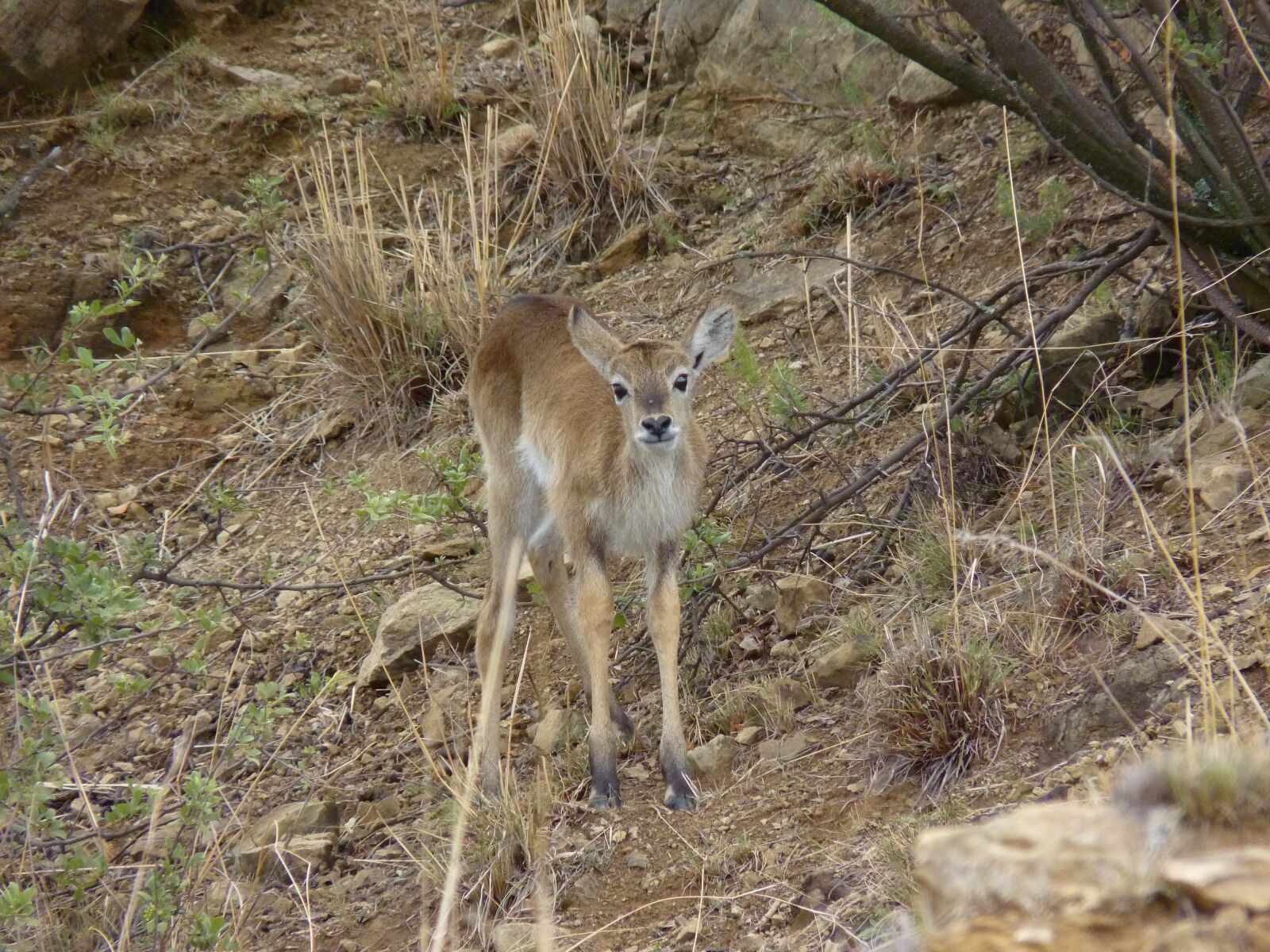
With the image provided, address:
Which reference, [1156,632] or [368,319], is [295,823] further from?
[368,319]

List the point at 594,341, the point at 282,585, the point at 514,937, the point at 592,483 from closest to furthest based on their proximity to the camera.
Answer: the point at 514,937 → the point at 592,483 → the point at 594,341 → the point at 282,585

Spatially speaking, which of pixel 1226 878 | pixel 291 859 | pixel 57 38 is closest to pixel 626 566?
pixel 291 859

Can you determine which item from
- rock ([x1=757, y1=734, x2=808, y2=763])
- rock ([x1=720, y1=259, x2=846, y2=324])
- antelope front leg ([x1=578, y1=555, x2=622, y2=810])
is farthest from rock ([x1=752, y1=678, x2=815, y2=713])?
rock ([x1=720, y1=259, x2=846, y2=324])

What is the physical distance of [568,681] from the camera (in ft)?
22.9

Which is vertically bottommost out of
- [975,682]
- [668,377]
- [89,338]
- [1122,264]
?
[89,338]

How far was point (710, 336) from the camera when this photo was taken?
20.9 ft

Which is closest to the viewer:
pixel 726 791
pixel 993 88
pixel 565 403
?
pixel 726 791

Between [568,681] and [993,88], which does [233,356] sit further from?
[993,88]

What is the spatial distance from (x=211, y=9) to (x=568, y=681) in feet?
25.9

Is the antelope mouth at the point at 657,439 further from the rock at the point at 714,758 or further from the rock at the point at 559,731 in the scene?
the rock at the point at 559,731

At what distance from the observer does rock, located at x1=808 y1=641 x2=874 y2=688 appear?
5.81 m

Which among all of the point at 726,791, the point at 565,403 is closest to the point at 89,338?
the point at 565,403

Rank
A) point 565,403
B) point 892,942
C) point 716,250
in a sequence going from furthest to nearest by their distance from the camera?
point 716,250
point 565,403
point 892,942

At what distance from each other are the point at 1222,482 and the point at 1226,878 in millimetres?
3426
